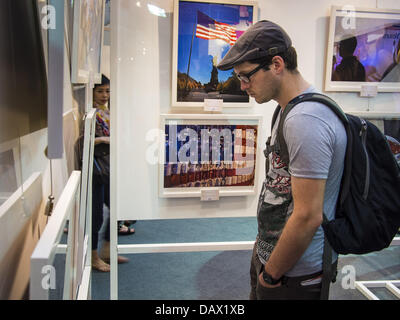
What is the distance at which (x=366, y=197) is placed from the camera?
49.4 inches

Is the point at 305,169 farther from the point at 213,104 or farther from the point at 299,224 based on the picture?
the point at 213,104

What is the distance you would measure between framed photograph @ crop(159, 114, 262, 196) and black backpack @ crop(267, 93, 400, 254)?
1.03m

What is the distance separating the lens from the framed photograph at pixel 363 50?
2.27 meters

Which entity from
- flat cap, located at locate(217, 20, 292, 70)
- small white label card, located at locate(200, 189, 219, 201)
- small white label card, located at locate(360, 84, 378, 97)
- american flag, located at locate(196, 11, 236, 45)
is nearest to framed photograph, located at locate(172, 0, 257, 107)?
american flag, located at locate(196, 11, 236, 45)

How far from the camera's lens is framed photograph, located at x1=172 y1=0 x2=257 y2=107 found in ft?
7.04

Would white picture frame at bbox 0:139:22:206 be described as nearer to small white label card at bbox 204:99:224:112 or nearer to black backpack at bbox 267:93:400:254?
black backpack at bbox 267:93:400:254

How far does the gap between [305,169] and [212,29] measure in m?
1.36

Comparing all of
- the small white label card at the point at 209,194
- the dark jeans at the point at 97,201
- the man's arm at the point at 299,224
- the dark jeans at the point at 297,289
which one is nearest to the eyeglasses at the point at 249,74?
the man's arm at the point at 299,224

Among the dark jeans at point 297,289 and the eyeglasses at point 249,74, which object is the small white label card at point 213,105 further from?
the dark jeans at point 297,289

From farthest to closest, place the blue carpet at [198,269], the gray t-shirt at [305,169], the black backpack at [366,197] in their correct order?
the blue carpet at [198,269], the black backpack at [366,197], the gray t-shirt at [305,169]

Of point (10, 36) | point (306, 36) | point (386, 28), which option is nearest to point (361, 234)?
point (10, 36)

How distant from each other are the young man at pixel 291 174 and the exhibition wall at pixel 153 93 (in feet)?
3.12

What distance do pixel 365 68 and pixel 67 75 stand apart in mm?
1882
